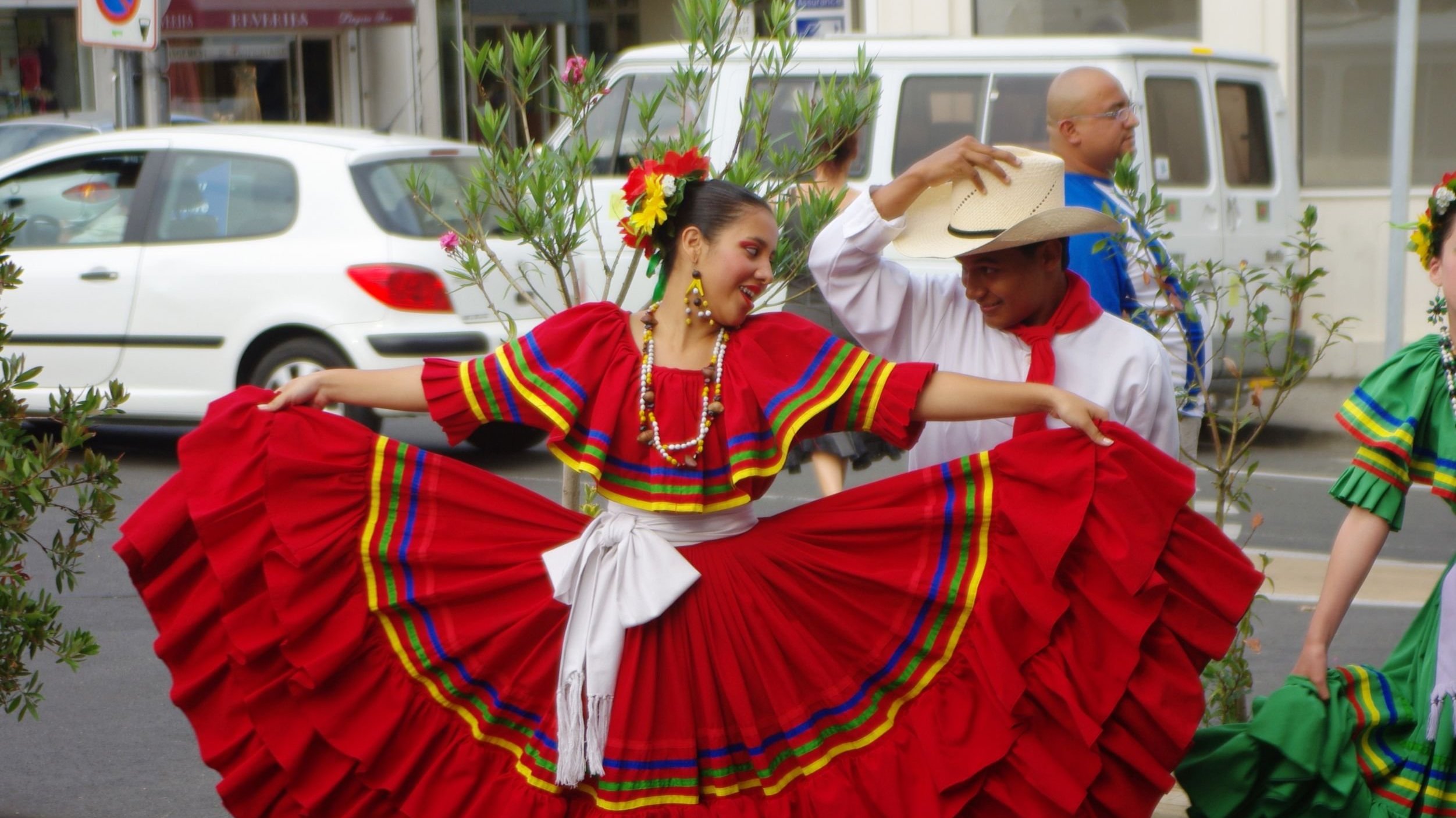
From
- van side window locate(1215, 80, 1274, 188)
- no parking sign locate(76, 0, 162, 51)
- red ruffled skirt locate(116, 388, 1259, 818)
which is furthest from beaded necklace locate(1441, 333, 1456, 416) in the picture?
no parking sign locate(76, 0, 162, 51)

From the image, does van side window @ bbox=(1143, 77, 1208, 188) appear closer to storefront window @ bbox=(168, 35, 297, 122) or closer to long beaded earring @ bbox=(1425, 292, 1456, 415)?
long beaded earring @ bbox=(1425, 292, 1456, 415)

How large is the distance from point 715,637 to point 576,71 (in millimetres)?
1557

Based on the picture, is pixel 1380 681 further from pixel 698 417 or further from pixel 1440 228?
pixel 698 417

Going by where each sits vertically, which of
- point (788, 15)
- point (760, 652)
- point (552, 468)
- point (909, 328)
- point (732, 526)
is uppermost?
point (788, 15)

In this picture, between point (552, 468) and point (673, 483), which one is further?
point (552, 468)

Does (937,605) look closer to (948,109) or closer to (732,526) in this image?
(732,526)

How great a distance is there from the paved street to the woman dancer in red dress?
5.64 ft

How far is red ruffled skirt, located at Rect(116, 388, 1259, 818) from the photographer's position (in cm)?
319

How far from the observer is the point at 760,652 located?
332cm

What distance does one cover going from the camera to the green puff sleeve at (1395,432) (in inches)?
128

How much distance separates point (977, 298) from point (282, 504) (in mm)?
1464

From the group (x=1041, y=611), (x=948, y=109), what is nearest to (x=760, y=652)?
(x=1041, y=611)

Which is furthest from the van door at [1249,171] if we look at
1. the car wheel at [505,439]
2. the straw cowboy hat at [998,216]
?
the straw cowboy hat at [998,216]

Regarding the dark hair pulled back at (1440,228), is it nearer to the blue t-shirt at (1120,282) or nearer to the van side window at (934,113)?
the blue t-shirt at (1120,282)
